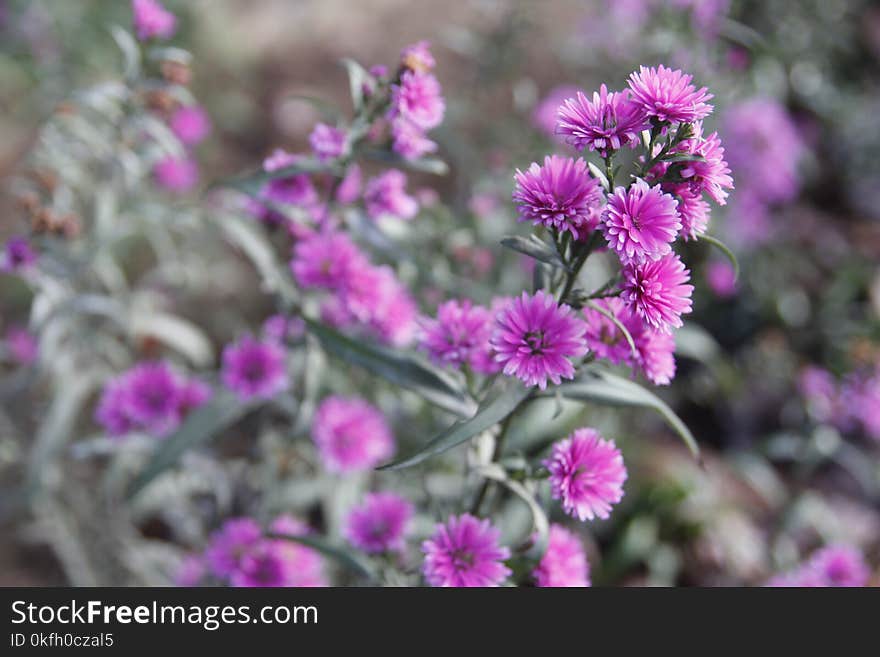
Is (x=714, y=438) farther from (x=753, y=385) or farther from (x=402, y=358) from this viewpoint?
(x=402, y=358)

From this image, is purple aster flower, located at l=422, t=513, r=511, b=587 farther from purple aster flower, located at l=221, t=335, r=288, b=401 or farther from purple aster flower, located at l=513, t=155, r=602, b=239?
purple aster flower, located at l=221, t=335, r=288, b=401

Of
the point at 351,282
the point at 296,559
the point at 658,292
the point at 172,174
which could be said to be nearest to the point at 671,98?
the point at 658,292

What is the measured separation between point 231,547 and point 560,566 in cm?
60

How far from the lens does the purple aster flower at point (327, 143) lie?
1128mm

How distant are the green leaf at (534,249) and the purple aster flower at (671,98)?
0.56 feet

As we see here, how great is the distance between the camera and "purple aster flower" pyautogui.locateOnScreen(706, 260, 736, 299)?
8.18ft

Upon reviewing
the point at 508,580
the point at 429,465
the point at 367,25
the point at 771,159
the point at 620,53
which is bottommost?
the point at 508,580

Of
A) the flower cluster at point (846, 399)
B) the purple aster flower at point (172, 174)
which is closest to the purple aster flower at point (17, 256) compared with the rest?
the purple aster flower at point (172, 174)

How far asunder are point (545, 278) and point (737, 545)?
62.7 inches

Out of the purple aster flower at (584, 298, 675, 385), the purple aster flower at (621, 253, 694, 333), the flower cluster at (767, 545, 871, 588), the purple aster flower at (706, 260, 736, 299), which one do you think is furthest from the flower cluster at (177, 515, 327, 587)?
the purple aster flower at (706, 260, 736, 299)

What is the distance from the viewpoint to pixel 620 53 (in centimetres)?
240

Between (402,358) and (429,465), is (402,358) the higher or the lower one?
the lower one

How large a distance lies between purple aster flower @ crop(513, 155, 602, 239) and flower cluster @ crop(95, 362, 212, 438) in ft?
2.98
